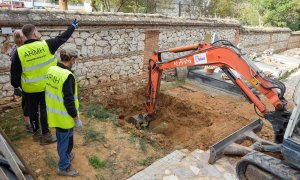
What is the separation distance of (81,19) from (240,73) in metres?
4.54

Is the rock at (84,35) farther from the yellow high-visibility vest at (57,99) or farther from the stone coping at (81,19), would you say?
the yellow high-visibility vest at (57,99)

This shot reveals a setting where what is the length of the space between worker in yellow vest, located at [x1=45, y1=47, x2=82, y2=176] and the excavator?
2709mm

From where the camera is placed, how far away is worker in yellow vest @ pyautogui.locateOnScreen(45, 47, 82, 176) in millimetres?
3854

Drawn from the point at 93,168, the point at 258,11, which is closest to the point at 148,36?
the point at 93,168

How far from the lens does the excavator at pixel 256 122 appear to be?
372 centimetres

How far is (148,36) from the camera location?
31.0 feet

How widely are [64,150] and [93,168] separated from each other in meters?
0.79

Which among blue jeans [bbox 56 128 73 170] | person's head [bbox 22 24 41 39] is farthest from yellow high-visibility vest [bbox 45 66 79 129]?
person's head [bbox 22 24 41 39]

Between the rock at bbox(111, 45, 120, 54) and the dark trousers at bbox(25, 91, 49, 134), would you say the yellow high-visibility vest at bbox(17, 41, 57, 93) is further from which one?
the rock at bbox(111, 45, 120, 54)

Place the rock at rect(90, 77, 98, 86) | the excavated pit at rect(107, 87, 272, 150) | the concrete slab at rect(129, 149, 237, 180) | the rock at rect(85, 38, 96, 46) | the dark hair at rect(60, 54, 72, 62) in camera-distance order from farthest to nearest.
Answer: the rock at rect(90, 77, 98, 86) < the rock at rect(85, 38, 96, 46) < the excavated pit at rect(107, 87, 272, 150) < the concrete slab at rect(129, 149, 237, 180) < the dark hair at rect(60, 54, 72, 62)

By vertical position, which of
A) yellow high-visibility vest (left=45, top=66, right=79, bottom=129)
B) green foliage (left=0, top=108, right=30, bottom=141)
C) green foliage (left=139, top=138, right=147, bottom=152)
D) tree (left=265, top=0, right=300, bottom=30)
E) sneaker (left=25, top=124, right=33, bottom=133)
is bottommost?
green foliage (left=139, top=138, right=147, bottom=152)

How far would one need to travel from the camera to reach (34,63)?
15.7 ft

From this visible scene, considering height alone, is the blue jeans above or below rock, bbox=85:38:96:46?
below

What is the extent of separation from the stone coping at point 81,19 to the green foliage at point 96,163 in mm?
3544
